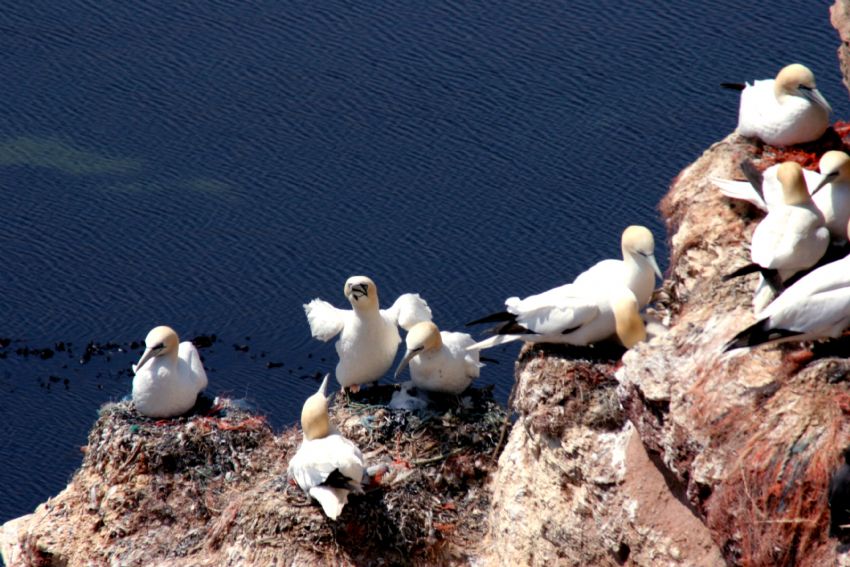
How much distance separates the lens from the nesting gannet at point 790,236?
15.8ft

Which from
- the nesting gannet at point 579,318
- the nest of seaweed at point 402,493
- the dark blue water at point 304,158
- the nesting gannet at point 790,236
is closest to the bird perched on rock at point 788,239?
the nesting gannet at point 790,236

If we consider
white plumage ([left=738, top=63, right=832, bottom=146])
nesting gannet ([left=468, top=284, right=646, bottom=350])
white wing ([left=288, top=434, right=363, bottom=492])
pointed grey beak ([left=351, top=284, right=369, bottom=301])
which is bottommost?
white wing ([left=288, top=434, right=363, bottom=492])

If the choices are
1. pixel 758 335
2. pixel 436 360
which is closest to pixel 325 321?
pixel 436 360

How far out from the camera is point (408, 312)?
7.50 meters

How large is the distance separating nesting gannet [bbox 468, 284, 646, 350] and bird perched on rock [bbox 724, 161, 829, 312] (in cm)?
81

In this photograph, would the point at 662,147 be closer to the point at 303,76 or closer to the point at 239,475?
the point at 303,76

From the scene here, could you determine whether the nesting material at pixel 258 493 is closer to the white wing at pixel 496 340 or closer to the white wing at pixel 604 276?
the white wing at pixel 496 340

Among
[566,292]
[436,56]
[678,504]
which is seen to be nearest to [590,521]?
[678,504]

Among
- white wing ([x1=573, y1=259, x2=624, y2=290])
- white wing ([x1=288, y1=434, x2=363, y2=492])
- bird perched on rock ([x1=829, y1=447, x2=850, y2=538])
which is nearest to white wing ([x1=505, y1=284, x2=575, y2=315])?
white wing ([x1=573, y1=259, x2=624, y2=290])

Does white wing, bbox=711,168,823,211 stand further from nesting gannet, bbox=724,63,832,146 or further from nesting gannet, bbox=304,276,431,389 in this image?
nesting gannet, bbox=304,276,431,389

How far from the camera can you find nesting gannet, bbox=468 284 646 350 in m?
5.70

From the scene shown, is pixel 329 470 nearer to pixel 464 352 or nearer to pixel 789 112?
pixel 464 352

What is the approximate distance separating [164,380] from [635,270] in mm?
2897

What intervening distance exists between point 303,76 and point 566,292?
9295 millimetres
